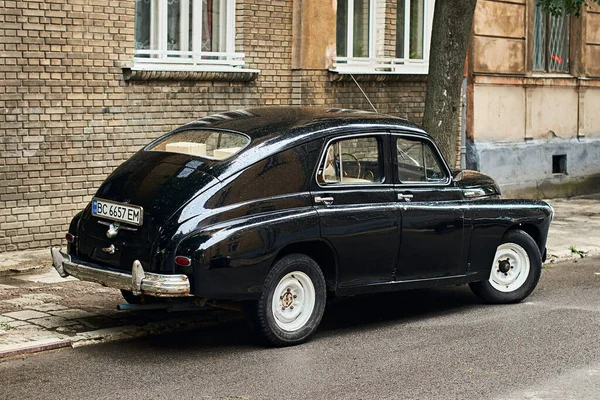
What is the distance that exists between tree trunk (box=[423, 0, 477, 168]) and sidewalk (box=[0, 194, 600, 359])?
15.1ft

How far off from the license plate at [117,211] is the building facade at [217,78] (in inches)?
157

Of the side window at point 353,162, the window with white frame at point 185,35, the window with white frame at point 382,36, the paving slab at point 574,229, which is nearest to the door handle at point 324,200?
the side window at point 353,162

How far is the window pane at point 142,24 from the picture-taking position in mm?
13914

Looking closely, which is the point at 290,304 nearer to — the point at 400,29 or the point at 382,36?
the point at 382,36

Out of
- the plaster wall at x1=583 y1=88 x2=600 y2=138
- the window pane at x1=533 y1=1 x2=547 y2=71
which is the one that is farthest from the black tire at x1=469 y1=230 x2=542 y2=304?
the plaster wall at x1=583 y1=88 x2=600 y2=138

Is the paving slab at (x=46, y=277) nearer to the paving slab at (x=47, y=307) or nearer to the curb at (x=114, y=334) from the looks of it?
the paving slab at (x=47, y=307)

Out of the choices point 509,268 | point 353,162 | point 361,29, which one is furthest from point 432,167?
point 361,29

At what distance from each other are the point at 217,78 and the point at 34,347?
22.6 ft

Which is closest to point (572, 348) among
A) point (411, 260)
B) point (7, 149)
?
point (411, 260)

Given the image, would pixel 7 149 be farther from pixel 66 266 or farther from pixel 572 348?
pixel 572 348

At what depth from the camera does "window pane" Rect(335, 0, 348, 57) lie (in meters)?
16.5

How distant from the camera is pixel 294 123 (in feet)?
29.3

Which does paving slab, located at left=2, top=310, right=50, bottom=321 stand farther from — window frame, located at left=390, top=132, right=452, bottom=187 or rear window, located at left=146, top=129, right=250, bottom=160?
window frame, located at left=390, top=132, right=452, bottom=187

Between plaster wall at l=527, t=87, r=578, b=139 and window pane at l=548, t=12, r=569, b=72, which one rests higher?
window pane at l=548, t=12, r=569, b=72
